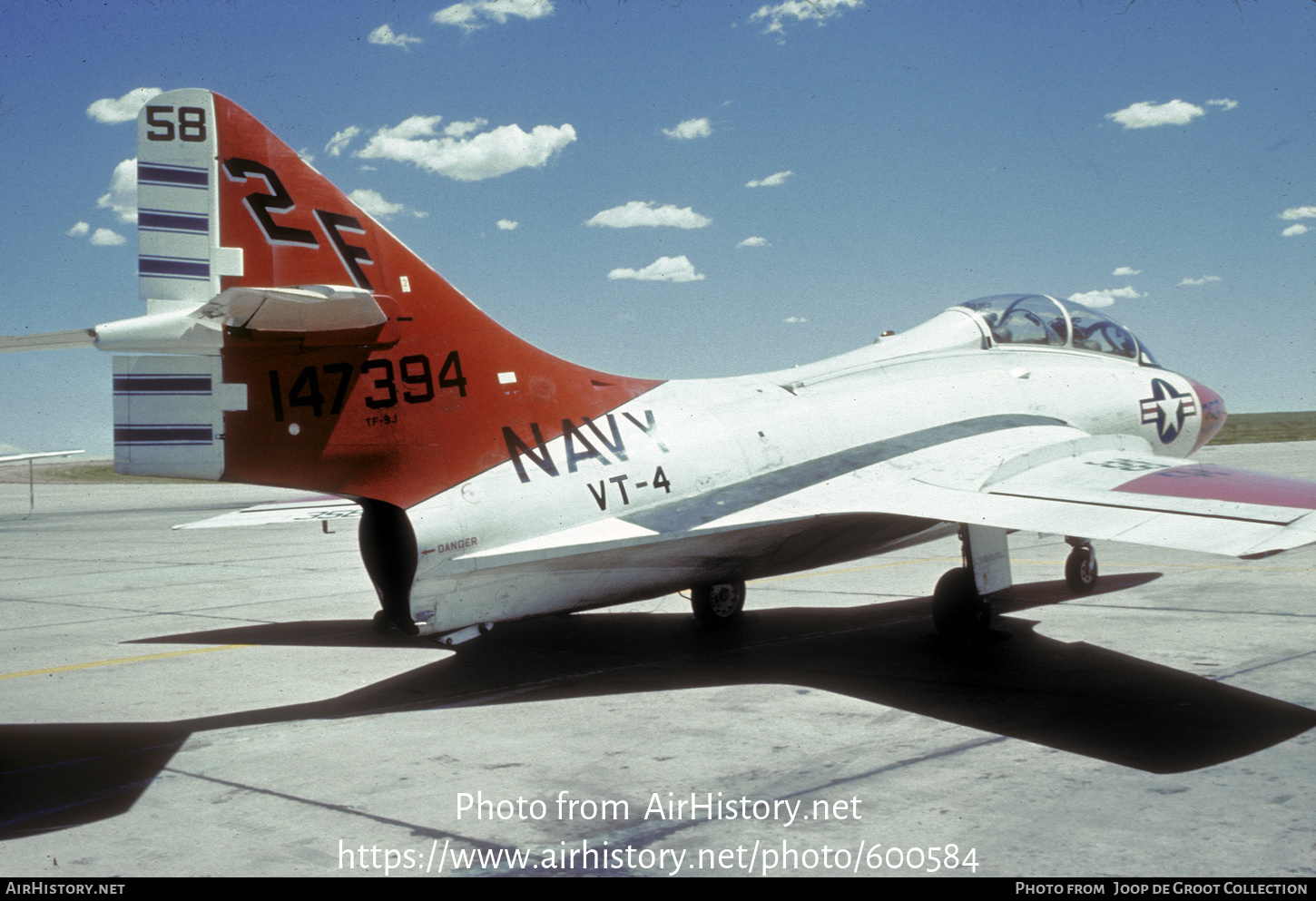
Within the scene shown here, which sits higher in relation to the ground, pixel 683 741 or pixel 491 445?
pixel 491 445

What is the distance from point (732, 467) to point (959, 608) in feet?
7.87

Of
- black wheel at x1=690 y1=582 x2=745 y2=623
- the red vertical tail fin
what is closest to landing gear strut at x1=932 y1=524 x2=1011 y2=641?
black wheel at x1=690 y1=582 x2=745 y2=623

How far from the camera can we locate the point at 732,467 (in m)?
8.21

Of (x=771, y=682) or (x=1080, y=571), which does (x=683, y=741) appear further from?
(x=1080, y=571)

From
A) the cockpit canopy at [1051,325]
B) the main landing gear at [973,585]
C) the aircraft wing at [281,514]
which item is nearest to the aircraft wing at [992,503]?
the main landing gear at [973,585]

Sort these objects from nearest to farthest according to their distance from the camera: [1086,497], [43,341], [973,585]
Answer: [43,341] < [1086,497] < [973,585]

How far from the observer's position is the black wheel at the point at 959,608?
8.84 m

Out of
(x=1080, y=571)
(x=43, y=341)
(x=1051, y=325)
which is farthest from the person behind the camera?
(x=1080, y=571)

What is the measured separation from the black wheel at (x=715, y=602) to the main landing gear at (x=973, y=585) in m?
1.95

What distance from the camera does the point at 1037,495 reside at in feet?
25.1

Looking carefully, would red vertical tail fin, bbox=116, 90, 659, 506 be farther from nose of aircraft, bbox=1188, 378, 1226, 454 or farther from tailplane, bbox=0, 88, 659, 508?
nose of aircraft, bbox=1188, 378, 1226, 454

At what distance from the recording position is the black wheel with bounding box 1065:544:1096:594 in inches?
455

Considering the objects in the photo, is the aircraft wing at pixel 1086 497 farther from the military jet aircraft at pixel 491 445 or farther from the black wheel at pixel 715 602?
the black wheel at pixel 715 602

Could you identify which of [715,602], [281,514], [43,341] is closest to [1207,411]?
[715,602]
